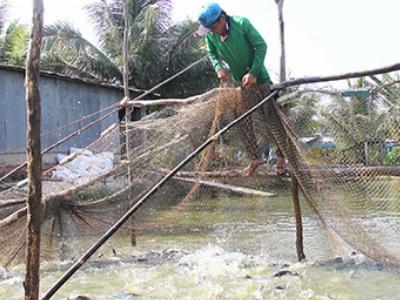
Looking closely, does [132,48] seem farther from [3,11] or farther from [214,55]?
[214,55]

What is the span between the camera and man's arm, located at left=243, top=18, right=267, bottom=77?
15.7 ft

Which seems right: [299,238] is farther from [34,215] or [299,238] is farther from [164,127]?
[34,215]

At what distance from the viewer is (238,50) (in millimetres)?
A: 4941

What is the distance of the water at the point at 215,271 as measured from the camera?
17.5 feet

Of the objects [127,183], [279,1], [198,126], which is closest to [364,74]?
[198,126]

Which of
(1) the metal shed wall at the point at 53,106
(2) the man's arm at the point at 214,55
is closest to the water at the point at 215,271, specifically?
(2) the man's arm at the point at 214,55

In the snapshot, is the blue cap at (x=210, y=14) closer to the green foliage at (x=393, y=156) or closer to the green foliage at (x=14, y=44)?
the green foliage at (x=393, y=156)

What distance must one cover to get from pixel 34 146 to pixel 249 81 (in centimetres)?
219

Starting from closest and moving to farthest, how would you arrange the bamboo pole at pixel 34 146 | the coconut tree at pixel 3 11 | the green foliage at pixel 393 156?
the bamboo pole at pixel 34 146, the green foliage at pixel 393 156, the coconut tree at pixel 3 11

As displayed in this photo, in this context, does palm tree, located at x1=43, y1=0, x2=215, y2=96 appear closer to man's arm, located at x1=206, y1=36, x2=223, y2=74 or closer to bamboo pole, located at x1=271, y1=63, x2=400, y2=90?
man's arm, located at x1=206, y1=36, x2=223, y2=74

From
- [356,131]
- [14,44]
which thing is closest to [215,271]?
[356,131]

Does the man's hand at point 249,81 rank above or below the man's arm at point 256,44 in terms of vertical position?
below

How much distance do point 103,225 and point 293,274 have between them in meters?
1.85

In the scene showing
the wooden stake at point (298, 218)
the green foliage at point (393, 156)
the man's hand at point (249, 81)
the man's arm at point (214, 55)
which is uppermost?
the man's arm at point (214, 55)
